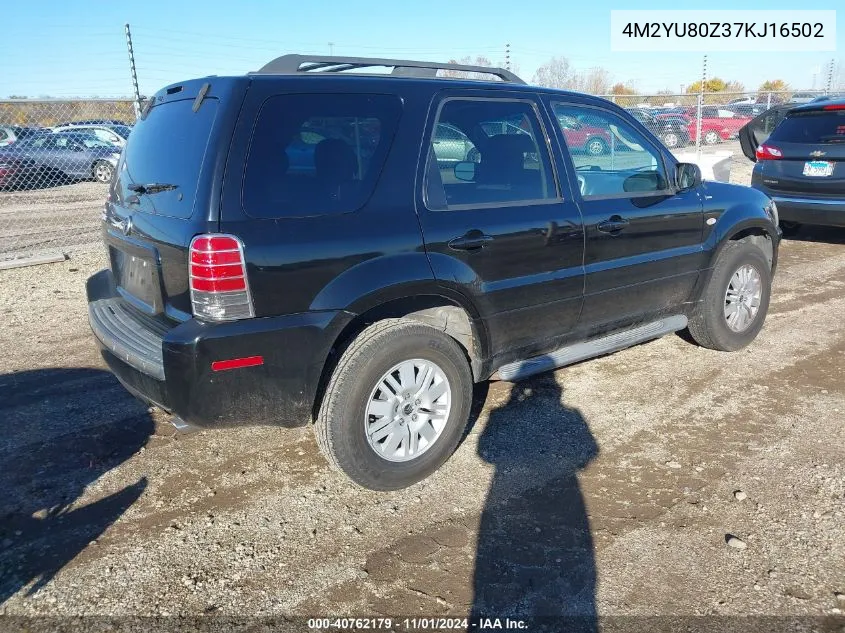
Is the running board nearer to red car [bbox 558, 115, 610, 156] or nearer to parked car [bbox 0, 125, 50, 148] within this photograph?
red car [bbox 558, 115, 610, 156]

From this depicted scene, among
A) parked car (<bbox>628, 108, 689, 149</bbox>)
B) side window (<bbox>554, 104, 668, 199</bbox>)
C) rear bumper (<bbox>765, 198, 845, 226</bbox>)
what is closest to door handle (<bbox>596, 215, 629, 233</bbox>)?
side window (<bbox>554, 104, 668, 199</bbox>)

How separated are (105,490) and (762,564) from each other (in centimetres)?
300

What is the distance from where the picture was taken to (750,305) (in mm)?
4961

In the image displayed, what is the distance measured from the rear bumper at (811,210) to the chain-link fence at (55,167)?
9830mm

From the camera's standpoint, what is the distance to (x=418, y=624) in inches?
94.2

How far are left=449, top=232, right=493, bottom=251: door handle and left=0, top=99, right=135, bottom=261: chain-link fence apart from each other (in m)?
8.96

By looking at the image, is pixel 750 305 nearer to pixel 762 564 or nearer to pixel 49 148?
pixel 762 564

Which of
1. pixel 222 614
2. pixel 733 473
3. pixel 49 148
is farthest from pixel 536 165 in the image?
pixel 49 148

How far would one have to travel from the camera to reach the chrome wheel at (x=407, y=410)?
315 centimetres

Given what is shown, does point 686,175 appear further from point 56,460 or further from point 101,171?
point 101,171

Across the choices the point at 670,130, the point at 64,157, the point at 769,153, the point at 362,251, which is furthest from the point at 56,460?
the point at 670,130

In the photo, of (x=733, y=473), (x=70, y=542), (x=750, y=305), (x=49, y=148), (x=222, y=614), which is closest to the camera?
(x=222, y=614)

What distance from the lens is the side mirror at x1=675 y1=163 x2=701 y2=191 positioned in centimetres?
429

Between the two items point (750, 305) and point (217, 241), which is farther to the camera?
point (750, 305)
